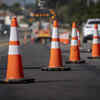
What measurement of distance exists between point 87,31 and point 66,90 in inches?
768

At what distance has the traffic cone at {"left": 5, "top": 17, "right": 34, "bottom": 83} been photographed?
7961mm

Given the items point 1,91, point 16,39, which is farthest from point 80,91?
point 16,39

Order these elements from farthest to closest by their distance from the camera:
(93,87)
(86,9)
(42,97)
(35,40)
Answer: (35,40), (86,9), (93,87), (42,97)

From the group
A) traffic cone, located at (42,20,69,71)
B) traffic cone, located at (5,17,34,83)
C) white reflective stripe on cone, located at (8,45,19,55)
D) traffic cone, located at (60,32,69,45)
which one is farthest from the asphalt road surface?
traffic cone, located at (60,32,69,45)

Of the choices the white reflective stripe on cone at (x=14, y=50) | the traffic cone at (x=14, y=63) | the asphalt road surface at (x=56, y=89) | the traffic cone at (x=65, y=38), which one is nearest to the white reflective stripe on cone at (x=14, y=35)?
the traffic cone at (x=14, y=63)

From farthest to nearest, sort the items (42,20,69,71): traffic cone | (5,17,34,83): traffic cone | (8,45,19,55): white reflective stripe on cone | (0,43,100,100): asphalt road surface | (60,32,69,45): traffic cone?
(60,32,69,45): traffic cone → (42,20,69,71): traffic cone → (8,45,19,55): white reflective stripe on cone → (5,17,34,83): traffic cone → (0,43,100,100): asphalt road surface

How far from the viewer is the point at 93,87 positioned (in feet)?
23.7

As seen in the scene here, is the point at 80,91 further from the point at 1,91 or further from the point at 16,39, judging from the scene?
the point at 16,39

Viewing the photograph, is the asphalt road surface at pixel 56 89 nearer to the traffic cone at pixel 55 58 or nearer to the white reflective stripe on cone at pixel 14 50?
the white reflective stripe on cone at pixel 14 50

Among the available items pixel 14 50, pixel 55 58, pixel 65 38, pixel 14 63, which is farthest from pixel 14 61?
pixel 65 38

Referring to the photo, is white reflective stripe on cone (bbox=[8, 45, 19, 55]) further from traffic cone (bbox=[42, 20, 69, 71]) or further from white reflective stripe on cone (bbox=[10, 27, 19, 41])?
traffic cone (bbox=[42, 20, 69, 71])

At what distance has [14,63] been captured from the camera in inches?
319

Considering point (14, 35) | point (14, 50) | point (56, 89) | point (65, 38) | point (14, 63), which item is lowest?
point (56, 89)

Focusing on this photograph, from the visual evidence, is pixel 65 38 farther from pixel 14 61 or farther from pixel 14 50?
pixel 14 61
